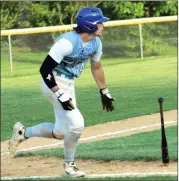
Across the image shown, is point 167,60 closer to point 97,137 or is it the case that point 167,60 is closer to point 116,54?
point 116,54

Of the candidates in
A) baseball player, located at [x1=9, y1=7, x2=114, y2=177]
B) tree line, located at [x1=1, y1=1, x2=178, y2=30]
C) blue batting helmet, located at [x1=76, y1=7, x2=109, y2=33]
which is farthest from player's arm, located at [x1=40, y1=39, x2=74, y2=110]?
tree line, located at [x1=1, y1=1, x2=178, y2=30]

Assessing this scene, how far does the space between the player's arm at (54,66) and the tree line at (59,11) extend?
21.8m

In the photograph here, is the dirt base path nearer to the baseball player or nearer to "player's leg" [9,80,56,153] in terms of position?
"player's leg" [9,80,56,153]

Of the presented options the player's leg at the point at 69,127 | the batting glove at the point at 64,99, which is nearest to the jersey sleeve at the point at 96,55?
the player's leg at the point at 69,127

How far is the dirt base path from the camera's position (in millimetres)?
9531

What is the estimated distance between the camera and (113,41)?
3094 cm

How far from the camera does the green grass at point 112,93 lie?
1677 centimetres

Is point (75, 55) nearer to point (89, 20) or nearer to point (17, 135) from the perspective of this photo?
point (89, 20)

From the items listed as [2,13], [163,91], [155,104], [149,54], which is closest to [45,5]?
[2,13]

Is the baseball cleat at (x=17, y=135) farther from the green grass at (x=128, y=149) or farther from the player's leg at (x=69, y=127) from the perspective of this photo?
the green grass at (x=128, y=149)

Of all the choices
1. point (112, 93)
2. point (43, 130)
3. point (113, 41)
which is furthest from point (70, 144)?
point (113, 41)

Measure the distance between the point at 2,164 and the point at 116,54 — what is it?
2078cm

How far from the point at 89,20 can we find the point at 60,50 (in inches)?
21.2

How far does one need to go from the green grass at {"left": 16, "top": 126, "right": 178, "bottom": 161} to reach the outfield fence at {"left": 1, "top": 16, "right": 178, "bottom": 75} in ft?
45.6
